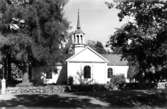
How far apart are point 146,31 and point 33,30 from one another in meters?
19.3

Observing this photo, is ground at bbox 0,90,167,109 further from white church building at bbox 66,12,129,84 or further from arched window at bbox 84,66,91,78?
arched window at bbox 84,66,91,78

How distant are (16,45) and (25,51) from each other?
1.51m

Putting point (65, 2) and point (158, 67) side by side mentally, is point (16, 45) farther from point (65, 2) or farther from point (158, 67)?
point (158, 67)

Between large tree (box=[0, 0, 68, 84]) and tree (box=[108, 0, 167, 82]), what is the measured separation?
1457 cm

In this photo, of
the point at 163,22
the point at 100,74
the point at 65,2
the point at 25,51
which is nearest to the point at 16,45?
the point at 25,51

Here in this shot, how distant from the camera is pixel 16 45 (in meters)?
32.2

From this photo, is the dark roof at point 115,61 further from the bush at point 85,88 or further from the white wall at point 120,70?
the bush at point 85,88

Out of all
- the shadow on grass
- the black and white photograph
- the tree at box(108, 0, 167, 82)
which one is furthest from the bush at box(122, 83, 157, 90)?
the tree at box(108, 0, 167, 82)

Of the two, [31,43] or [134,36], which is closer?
[134,36]

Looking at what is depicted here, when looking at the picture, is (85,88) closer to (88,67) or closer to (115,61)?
(88,67)

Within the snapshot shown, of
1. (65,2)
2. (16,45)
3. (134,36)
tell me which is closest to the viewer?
(134,36)

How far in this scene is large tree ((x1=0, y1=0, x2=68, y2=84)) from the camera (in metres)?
32.9

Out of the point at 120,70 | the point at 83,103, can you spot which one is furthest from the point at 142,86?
the point at 83,103

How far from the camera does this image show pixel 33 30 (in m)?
34.0
